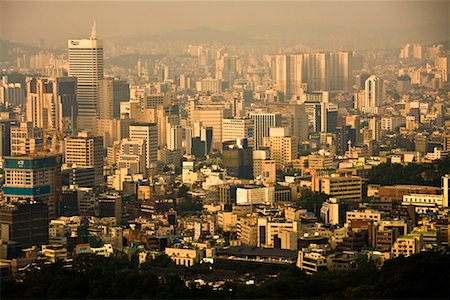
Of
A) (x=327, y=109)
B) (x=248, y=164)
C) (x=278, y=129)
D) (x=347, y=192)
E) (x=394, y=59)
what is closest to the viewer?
(x=347, y=192)

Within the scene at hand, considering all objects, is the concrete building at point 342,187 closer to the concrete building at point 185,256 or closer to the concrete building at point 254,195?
the concrete building at point 254,195

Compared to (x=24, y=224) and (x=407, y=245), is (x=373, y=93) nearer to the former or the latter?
(x=24, y=224)

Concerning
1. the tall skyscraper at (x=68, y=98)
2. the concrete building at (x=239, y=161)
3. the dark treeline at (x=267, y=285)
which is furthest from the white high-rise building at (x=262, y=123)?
the dark treeline at (x=267, y=285)

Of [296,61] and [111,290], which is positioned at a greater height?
[296,61]

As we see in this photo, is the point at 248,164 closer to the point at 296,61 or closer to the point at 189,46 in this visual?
the point at 189,46

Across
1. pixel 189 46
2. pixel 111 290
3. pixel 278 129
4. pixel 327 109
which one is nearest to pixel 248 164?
pixel 278 129

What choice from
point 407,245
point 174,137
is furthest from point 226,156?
point 407,245

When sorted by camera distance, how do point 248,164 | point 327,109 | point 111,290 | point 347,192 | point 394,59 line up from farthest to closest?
point 327,109 → point 394,59 → point 248,164 → point 347,192 → point 111,290

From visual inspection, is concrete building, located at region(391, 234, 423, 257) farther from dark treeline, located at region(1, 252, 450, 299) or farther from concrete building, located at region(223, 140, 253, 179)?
concrete building, located at region(223, 140, 253, 179)
